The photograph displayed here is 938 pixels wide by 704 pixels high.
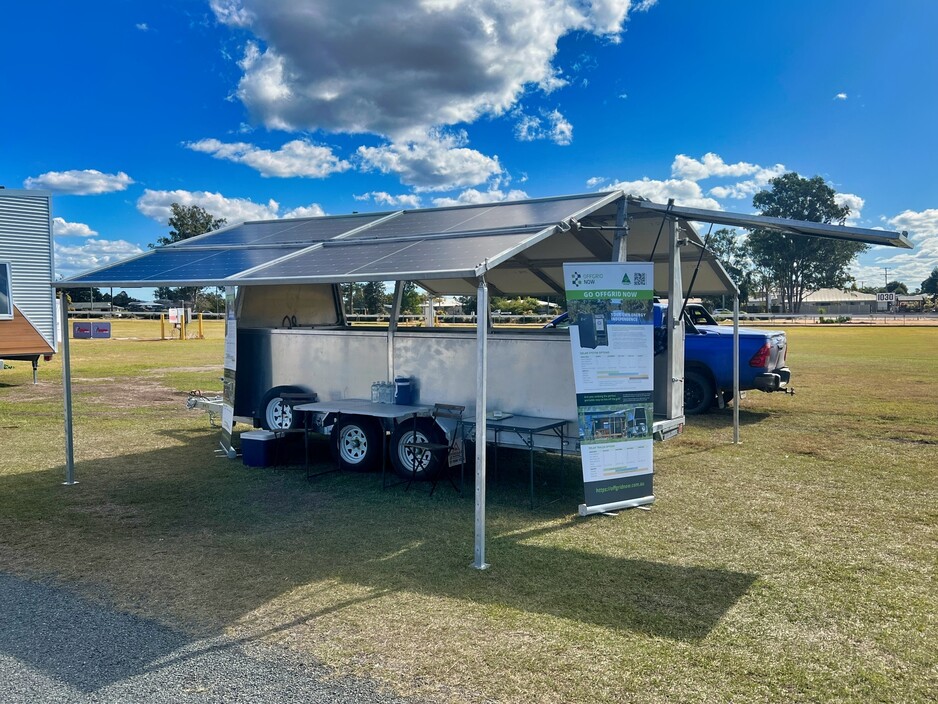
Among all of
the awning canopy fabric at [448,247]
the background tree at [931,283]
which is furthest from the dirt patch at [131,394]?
the background tree at [931,283]

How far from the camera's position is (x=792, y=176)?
7750cm

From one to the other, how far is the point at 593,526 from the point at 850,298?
11236 centimetres

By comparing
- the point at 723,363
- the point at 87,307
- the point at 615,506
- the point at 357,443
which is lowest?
the point at 615,506

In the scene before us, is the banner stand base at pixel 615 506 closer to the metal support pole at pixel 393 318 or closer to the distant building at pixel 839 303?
the metal support pole at pixel 393 318

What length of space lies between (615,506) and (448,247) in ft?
8.95

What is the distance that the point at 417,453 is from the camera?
7531mm

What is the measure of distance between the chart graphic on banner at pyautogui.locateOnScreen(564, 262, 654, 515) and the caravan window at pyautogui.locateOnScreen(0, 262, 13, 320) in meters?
16.5

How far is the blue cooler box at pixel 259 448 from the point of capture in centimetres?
845

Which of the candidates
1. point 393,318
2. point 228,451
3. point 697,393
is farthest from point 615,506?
point 697,393

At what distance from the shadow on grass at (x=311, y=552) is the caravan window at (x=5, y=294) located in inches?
465

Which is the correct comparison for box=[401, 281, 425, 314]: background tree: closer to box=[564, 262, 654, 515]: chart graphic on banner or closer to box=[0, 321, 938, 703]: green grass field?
box=[0, 321, 938, 703]: green grass field

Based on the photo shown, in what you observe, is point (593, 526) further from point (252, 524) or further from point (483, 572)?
point (252, 524)

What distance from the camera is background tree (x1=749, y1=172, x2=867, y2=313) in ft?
245

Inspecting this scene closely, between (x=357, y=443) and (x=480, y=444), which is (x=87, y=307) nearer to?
(x=357, y=443)
